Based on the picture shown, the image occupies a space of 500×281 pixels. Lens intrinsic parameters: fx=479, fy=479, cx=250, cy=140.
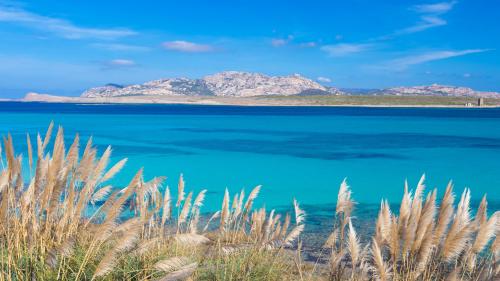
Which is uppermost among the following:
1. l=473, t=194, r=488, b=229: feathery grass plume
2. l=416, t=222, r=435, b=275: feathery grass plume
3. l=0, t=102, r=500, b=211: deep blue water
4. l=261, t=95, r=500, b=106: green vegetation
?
l=261, t=95, r=500, b=106: green vegetation

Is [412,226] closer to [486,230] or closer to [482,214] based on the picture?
[486,230]

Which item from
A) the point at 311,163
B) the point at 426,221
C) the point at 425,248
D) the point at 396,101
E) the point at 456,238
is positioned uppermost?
the point at 396,101

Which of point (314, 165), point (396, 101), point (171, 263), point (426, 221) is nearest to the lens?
point (171, 263)

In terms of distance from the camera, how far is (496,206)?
15.6 metres

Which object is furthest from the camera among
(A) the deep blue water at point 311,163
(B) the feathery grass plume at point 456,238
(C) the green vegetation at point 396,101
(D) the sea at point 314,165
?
(C) the green vegetation at point 396,101

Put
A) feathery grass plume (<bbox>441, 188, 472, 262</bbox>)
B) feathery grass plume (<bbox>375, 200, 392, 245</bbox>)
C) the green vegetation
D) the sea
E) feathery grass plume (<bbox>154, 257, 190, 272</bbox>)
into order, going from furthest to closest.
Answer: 1. the green vegetation
2. the sea
3. feathery grass plume (<bbox>375, 200, 392, 245</bbox>)
4. feathery grass plume (<bbox>441, 188, 472, 262</bbox>)
5. feathery grass plume (<bbox>154, 257, 190, 272</bbox>)

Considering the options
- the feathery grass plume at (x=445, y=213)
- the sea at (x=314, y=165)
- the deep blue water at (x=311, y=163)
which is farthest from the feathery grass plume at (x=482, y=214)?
the deep blue water at (x=311, y=163)

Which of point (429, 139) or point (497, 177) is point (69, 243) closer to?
point (497, 177)

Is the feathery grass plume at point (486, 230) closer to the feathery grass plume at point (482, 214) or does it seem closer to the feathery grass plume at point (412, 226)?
the feathery grass plume at point (482, 214)

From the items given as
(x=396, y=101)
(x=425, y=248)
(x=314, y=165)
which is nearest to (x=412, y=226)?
(x=425, y=248)

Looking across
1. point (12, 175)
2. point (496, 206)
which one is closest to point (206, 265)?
point (12, 175)

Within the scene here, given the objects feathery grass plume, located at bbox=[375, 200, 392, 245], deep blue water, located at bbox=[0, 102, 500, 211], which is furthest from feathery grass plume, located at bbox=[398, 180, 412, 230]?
deep blue water, located at bbox=[0, 102, 500, 211]

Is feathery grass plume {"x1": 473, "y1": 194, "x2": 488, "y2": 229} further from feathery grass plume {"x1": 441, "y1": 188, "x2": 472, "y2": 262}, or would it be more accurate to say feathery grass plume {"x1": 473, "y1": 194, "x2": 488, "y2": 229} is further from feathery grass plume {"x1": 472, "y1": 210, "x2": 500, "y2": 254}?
feathery grass plume {"x1": 441, "y1": 188, "x2": 472, "y2": 262}

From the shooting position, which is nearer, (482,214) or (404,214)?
(404,214)
